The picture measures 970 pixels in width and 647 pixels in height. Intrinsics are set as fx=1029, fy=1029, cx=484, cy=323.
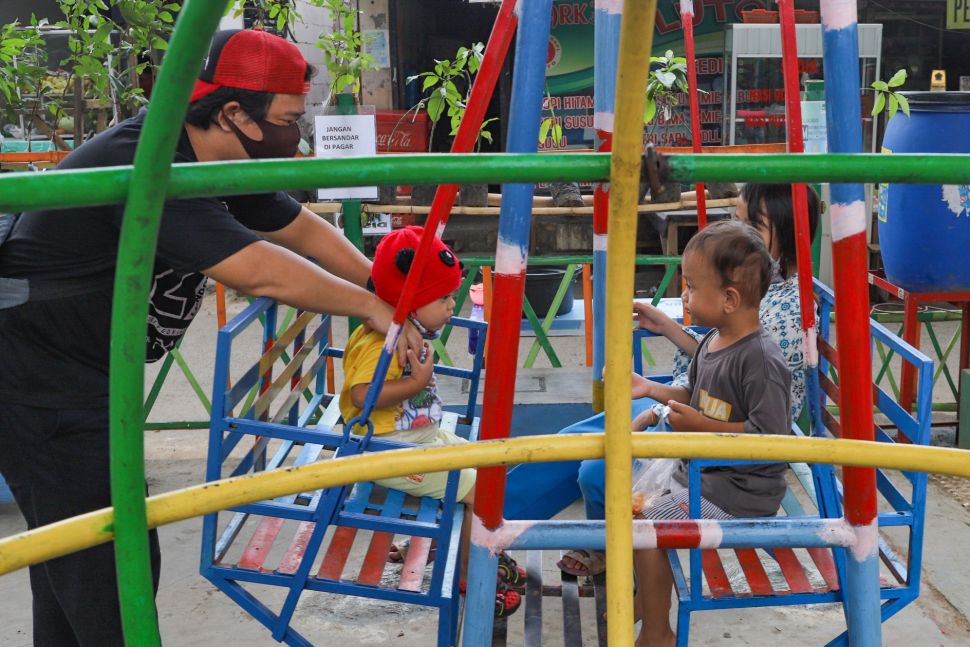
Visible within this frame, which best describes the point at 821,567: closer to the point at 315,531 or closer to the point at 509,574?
the point at 509,574

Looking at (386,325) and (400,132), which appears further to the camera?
(400,132)

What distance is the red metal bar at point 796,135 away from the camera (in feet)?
6.30

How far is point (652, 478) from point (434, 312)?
0.65m

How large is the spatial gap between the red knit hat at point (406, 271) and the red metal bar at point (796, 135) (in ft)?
2.49

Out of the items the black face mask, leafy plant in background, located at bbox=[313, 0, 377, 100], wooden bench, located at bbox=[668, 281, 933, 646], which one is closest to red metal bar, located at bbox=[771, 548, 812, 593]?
wooden bench, located at bbox=[668, 281, 933, 646]

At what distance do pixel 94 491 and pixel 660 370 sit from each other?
372 centimetres

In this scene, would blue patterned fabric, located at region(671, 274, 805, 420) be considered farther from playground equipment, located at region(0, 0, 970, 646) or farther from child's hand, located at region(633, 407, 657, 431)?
playground equipment, located at region(0, 0, 970, 646)

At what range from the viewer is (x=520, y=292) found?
1.59 meters

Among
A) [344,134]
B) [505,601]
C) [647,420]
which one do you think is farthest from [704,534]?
[344,134]

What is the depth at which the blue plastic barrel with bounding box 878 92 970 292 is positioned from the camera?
418cm

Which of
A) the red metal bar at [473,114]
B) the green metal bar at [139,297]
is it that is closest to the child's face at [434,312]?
the red metal bar at [473,114]

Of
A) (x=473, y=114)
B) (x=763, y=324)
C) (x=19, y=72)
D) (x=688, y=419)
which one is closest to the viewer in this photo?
(x=473, y=114)

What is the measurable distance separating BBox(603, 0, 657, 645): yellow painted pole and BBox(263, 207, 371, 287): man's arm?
142 cm

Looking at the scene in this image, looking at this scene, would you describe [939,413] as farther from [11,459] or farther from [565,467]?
[11,459]
